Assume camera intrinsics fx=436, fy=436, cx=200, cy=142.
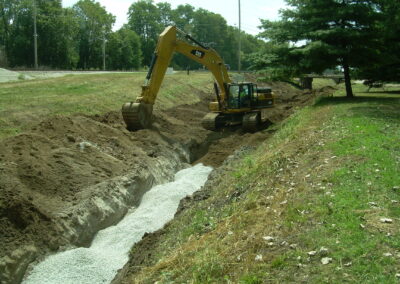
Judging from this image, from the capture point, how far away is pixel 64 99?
70.0ft

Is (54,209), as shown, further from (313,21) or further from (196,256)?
(313,21)

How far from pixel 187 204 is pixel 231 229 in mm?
4285

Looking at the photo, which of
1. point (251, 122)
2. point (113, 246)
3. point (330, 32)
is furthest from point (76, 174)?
point (330, 32)

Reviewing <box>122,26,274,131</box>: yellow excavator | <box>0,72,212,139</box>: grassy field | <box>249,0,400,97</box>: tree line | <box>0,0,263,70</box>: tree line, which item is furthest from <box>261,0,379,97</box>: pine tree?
<box>0,0,263,70</box>: tree line

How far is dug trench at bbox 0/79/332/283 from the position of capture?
9.46 meters

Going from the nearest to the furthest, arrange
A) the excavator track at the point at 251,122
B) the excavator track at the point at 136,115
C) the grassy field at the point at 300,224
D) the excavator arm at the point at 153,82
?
the grassy field at the point at 300,224 → the excavator track at the point at 136,115 → the excavator arm at the point at 153,82 → the excavator track at the point at 251,122

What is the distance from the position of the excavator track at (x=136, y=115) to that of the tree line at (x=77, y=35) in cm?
3937

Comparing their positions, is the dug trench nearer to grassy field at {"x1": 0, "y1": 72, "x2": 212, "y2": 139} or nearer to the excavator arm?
the excavator arm

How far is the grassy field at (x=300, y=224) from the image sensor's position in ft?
19.0

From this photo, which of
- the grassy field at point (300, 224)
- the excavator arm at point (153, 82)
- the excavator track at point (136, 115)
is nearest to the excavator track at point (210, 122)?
the excavator arm at point (153, 82)

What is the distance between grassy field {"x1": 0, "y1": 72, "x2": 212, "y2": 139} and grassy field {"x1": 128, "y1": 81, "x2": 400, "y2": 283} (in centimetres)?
927

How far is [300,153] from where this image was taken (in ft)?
39.5

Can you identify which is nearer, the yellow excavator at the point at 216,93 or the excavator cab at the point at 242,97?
the yellow excavator at the point at 216,93

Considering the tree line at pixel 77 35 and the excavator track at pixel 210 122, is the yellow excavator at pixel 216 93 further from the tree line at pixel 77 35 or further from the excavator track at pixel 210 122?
the tree line at pixel 77 35
